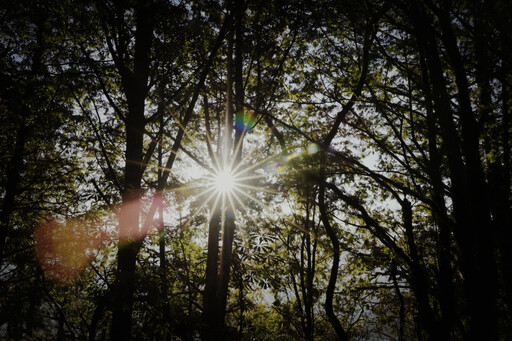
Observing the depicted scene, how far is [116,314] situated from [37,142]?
337 inches

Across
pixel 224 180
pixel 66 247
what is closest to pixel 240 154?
pixel 224 180

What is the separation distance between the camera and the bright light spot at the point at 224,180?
749 centimetres

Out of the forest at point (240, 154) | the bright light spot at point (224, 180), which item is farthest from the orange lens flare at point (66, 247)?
the bright light spot at point (224, 180)

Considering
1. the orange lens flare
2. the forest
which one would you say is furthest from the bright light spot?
the orange lens flare

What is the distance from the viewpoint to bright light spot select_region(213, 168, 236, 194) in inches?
295

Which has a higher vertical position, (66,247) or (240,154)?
(240,154)

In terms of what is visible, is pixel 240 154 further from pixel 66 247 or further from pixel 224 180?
pixel 66 247

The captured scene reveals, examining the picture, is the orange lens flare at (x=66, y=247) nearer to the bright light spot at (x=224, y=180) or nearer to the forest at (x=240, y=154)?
the forest at (x=240, y=154)

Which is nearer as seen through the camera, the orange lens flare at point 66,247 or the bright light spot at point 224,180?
the orange lens flare at point 66,247

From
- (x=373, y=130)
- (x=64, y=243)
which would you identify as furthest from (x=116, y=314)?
(x=373, y=130)

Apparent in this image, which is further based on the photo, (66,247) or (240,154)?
(240,154)

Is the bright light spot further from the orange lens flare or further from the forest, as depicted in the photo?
the orange lens flare

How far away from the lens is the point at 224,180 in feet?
25.3

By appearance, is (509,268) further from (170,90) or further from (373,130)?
(170,90)
